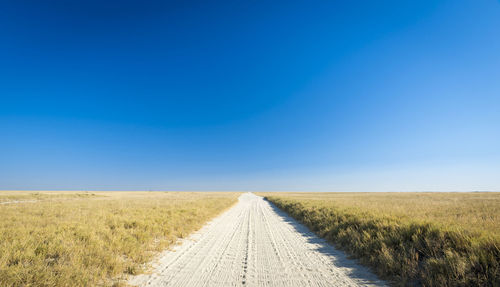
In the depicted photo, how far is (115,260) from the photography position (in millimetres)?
5141

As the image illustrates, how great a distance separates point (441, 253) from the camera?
4969 millimetres

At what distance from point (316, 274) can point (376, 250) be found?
231cm

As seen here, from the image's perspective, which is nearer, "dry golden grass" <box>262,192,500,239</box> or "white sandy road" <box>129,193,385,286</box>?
"white sandy road" <box>129,193,385,286</box>

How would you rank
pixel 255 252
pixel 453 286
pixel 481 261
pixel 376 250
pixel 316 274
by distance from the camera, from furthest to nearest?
pixel 255 252, pixel 376 250, pixel 316 274, pixel 481 261, pixel 453 286

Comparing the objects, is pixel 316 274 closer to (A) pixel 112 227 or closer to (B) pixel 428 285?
(B) pixel 428 285

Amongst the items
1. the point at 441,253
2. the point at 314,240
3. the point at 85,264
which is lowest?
the point at 314,240

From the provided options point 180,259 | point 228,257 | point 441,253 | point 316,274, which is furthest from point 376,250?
point 180,259

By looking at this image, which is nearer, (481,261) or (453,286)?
(453,286)

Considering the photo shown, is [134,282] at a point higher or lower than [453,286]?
lower

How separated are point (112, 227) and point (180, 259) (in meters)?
5.54

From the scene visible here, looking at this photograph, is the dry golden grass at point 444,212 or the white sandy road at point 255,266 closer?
the white sandy road at point 255,266

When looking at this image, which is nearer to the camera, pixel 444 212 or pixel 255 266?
pixel 255 266

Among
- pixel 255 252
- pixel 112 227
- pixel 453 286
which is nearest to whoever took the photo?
pixel 453 286

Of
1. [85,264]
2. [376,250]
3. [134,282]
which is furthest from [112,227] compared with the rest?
[376,250]
